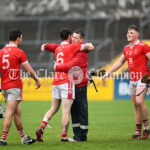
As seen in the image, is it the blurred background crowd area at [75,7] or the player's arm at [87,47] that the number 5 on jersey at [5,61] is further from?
the blurred background crowd area at [75,7]

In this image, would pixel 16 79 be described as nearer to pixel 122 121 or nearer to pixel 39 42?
pixel 122 121

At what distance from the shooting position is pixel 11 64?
7.91m

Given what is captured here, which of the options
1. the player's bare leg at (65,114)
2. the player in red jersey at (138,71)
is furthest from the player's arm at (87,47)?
the player in red jersey at (138,71)

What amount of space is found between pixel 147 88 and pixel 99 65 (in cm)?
1725

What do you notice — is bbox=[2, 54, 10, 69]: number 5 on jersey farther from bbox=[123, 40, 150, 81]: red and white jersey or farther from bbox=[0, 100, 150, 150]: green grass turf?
bbox=[123, 40, 150, 81]: red and white jersey

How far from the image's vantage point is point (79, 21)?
29719mm

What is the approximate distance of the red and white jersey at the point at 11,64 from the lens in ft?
25.9

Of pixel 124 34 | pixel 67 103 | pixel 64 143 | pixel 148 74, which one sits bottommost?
pixel 64 143

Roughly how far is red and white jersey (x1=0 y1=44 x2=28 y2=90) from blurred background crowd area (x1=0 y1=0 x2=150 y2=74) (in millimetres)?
19448

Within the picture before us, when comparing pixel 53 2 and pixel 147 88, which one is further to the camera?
pixel 53 2

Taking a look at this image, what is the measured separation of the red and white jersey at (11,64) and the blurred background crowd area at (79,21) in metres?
19.4

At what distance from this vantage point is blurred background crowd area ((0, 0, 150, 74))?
2837cm

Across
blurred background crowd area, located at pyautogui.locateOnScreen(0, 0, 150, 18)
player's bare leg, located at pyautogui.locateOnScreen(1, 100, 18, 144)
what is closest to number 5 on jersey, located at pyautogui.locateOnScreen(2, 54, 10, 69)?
player's bare leg, located at pyautogui.locateOnScreen(1, 100, 18, 144)

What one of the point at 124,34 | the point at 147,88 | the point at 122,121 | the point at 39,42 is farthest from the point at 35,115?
the point at 124,34
